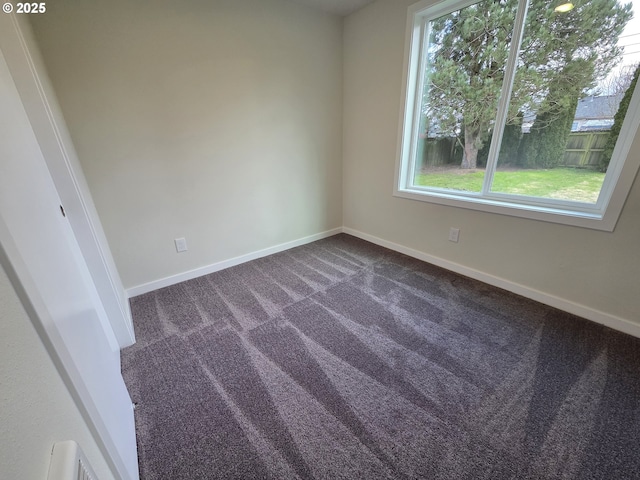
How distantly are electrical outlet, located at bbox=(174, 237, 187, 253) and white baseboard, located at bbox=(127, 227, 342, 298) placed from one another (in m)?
0.22

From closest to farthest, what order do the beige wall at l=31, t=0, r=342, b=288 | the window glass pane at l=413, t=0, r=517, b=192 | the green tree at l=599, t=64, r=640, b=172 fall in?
the green tree at l=599, t=64, r=640, b=172, the beige wall at l=31, t=0, r=342, b=288, the window glass pane at l=413, t=0, r=517, b=192

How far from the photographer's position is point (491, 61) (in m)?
1.91

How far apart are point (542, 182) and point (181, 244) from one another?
2.89 m

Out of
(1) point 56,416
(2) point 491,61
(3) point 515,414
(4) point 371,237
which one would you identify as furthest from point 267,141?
(3) point 515,414

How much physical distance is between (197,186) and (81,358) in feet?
5.79

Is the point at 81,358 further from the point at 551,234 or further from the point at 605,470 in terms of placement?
the point at 551,234

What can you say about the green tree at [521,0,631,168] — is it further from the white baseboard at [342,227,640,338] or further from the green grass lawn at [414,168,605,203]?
the white baseboard at [342,227,640,338]

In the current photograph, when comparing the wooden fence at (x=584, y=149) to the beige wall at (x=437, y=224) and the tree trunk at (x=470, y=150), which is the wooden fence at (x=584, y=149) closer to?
the beige wall at (x=437, y=224)

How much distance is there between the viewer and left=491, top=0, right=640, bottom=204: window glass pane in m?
1.49

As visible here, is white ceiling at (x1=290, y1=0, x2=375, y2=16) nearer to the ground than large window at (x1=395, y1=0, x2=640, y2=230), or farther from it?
farther from it

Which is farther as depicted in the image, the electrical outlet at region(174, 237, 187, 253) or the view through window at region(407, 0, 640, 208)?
the electrical outlet at region(174, 237, 187, 253)

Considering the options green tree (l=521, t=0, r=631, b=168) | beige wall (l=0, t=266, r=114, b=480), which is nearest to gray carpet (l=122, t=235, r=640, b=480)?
beige wall (l=0, t=266, r=114, b=480)

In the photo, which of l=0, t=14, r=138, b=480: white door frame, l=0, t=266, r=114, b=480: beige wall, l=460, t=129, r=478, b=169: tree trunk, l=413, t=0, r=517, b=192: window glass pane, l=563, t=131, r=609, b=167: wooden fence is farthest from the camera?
l=460, t=129, r=478, b=169: tree trunk

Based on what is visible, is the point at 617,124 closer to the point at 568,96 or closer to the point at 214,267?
the point at 568,96
